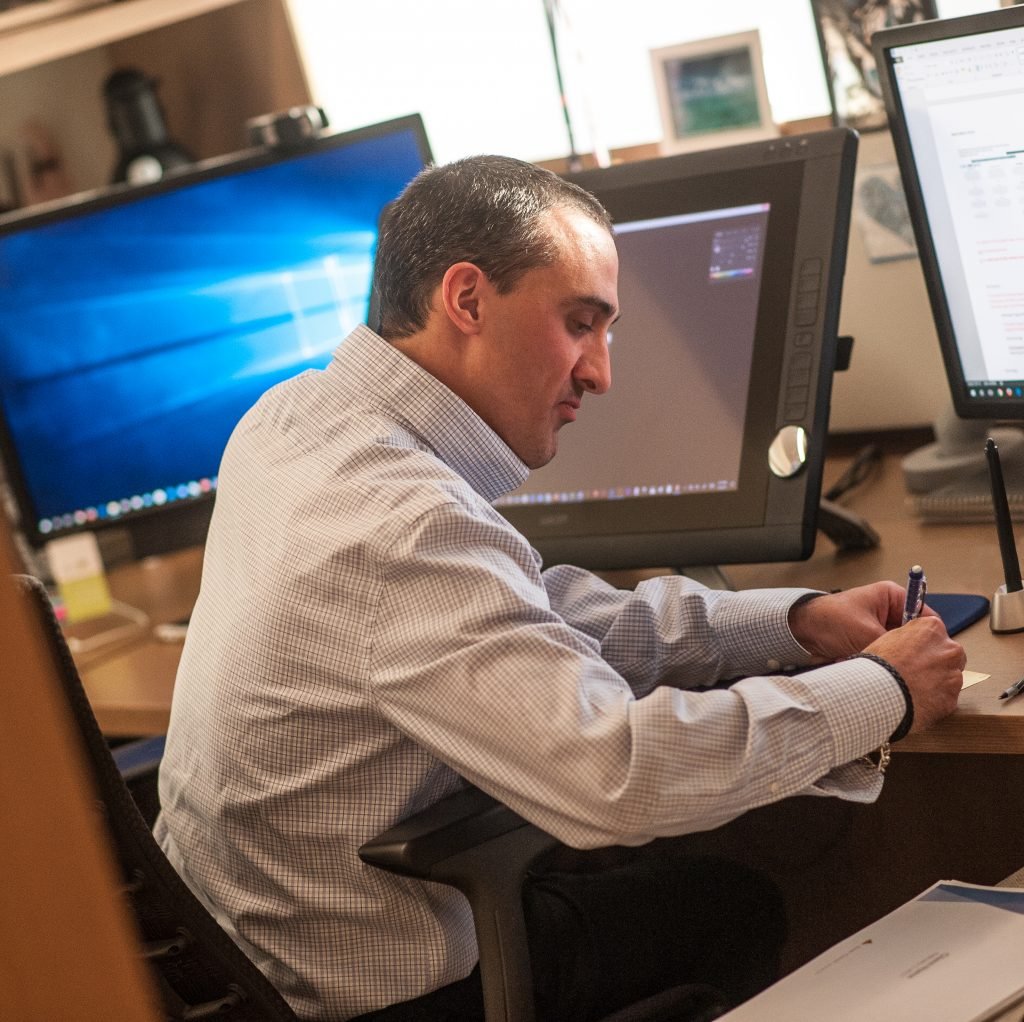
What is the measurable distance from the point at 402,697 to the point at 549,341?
1.22ft

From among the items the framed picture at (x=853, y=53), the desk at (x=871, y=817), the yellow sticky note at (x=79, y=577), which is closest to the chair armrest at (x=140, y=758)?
the desk at (x=871, y=817)

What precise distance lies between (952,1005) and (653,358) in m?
0.83

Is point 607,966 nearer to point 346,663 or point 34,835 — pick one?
point 346,663

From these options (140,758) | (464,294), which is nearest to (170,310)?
(140,758)

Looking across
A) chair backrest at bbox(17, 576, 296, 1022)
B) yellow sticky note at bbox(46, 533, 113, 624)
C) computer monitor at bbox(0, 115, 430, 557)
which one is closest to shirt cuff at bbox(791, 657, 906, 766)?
chair backrest at bbox(17, 576, 296, 1022)

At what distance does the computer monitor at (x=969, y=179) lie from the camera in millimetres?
1405

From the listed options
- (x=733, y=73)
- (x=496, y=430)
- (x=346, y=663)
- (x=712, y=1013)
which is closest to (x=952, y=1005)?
(x=712, y=1013)

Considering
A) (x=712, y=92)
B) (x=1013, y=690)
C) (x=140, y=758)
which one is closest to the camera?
(x=1013, y=690)

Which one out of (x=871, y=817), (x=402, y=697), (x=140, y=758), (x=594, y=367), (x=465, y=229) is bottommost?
(x=871, y=817)

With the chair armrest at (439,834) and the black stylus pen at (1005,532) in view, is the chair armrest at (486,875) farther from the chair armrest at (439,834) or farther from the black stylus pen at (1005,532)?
the black stylus pen at (1005,532)

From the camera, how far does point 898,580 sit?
1.43m

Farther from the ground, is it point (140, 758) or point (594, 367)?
point (594, 367)

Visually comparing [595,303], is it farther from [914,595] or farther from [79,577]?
[79,577]

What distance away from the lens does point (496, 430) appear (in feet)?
4.16
